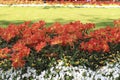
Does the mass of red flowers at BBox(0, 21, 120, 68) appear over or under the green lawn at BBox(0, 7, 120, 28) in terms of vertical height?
over

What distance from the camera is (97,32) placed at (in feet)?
23.5

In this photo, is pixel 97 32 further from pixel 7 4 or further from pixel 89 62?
pixel 7 4

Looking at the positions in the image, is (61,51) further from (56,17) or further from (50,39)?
(56,17)

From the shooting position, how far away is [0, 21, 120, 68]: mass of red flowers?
6320mm

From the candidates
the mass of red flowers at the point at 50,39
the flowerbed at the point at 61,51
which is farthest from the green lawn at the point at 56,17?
the flowerbed at the point at 61,51

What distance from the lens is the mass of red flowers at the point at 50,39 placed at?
20.7ft

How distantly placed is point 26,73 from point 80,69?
892 mm

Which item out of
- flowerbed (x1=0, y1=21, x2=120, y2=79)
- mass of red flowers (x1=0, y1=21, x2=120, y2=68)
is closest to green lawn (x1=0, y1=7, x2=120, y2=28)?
mass of red flowers (x1=0, y1=21, x2=120, y2=68)

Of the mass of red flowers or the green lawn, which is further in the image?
the green lawn

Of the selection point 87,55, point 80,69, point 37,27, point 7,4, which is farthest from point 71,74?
point 7,4

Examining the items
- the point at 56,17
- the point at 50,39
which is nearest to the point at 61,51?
the point at 50,39

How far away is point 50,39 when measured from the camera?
271 inches

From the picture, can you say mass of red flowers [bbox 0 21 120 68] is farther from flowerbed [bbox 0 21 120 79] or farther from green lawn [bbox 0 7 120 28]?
green lawn [bbox 0 7 120 28]

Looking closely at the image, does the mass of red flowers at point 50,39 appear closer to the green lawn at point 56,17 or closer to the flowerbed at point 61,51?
the flowerbed at point 61,51
